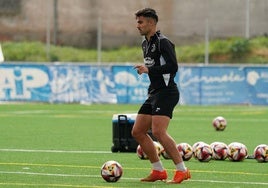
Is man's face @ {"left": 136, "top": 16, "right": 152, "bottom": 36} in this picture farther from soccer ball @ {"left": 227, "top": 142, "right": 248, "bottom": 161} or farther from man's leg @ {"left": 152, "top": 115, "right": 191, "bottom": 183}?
soccer ball @ {"left": 227, "top": 142, "right": 248, "bottom": 161}

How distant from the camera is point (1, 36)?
2350 inches

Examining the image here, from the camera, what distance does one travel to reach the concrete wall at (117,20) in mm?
56281

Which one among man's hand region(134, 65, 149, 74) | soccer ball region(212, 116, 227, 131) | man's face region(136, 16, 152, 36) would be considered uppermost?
man's face region(136, 16, 152, 36)

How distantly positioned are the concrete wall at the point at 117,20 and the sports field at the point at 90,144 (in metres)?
18.0

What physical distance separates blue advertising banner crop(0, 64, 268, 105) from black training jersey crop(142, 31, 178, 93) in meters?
26.1

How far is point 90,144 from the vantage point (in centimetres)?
2155

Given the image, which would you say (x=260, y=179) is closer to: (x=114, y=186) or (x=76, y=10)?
(x=114, y=186)

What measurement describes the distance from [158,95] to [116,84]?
89.8ft

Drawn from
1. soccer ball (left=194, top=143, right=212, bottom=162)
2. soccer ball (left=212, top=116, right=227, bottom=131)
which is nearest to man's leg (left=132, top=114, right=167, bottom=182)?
soccer ball (left=194, top=143, right=212, bottom=162)

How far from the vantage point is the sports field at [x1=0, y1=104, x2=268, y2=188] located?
14.5 m

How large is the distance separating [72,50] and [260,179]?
4128 centimetres

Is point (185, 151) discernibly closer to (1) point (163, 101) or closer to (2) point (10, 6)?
(1) point (163, 101)

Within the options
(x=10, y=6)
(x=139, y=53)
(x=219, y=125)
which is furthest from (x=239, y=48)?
(x=219, y=125)

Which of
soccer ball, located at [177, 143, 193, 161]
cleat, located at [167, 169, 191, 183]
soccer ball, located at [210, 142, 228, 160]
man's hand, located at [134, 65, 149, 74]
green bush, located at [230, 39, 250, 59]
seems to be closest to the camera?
man's hand, located at [134, 65, 149, 74]
